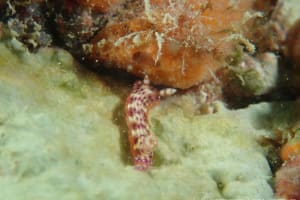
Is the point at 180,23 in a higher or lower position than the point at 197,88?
higher

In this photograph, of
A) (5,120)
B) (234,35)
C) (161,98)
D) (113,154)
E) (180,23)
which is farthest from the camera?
(161,98)

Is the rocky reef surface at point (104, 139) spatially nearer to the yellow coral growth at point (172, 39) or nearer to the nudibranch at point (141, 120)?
the nudibranch at point (141, 120)

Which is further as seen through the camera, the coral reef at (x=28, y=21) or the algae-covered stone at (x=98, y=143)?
the coral reef at (x=28, y=21)

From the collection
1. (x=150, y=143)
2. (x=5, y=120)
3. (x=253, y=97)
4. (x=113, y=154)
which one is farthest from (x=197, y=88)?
(x=5, y=120)

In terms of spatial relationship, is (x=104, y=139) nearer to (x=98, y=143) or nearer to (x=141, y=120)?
(x=98, y=143)

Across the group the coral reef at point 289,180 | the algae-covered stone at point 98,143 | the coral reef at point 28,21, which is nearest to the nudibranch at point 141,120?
the algae-covered stone at point 98,143

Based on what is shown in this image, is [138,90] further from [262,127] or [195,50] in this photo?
[262,127]
